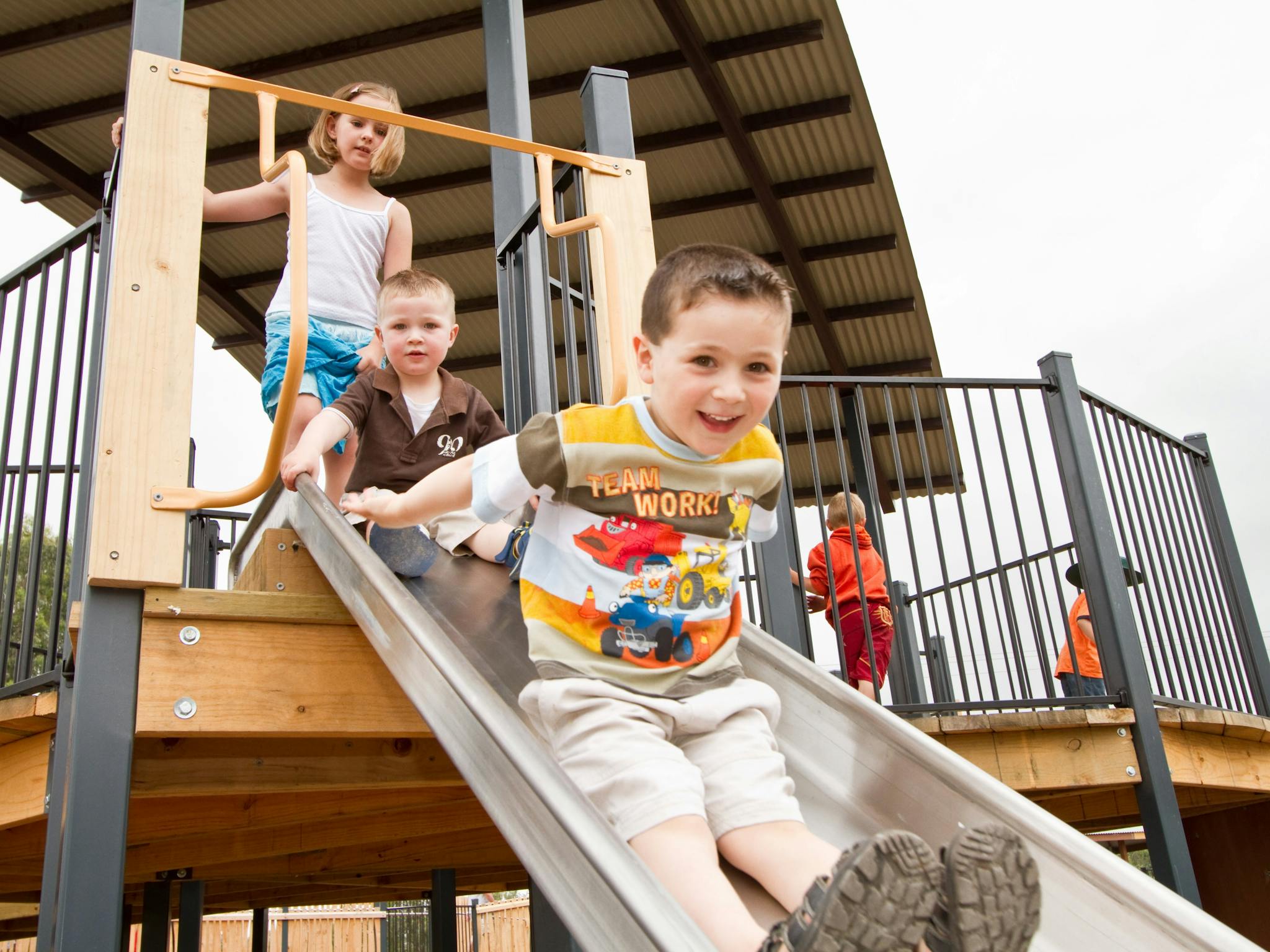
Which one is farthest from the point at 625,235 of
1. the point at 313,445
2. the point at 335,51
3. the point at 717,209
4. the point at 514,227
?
the point at 717,209

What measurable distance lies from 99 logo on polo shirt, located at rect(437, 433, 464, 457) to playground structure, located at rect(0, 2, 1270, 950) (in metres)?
0.30

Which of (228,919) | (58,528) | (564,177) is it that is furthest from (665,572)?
(228,919)

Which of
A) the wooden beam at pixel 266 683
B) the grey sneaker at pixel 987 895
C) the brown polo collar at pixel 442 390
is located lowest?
the grey sneaker at pixel 987 895

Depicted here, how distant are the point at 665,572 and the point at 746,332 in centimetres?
44

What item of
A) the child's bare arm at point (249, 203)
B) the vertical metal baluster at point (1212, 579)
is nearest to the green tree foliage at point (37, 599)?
the child's bare arm at point (249, 203)

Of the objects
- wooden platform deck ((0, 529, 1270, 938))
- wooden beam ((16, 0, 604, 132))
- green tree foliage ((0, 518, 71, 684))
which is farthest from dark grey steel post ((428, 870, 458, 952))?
wooden beam ((16, 0, 604, 132))

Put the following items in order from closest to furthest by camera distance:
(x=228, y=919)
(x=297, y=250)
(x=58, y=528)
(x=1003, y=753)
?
(x=297, y=250) < (x=58, y=528) < (x=1003, y=753) < (x=228, y=919)

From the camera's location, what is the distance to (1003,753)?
12.5 feet

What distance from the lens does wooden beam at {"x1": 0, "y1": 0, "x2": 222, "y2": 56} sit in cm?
718

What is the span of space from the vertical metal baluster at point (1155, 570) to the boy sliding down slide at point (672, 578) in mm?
2926

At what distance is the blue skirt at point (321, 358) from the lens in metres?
3.28

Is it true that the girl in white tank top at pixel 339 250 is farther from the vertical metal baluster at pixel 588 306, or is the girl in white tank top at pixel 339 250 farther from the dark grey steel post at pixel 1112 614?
the dark grey steel post at pixel 1112 614

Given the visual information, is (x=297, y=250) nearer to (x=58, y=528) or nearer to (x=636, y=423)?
(x=636, y=423)

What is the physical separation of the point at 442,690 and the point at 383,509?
445mm
